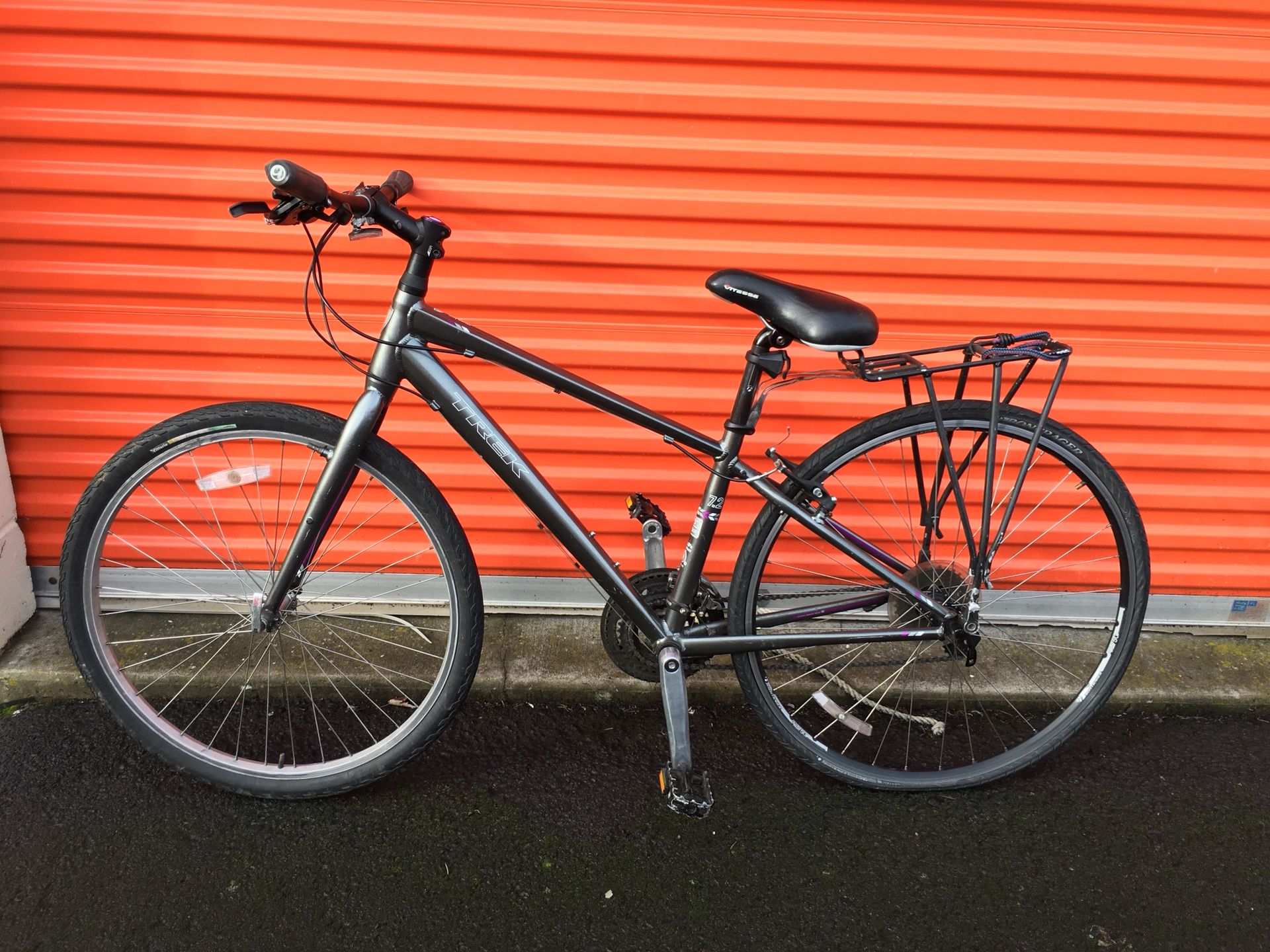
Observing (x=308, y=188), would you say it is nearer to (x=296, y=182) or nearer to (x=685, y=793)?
(x=296, y=182)

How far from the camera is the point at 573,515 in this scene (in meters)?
2.42

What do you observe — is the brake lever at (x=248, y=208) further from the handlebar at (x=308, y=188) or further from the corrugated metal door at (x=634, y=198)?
the corrugated metal door at (x=634, y=198)

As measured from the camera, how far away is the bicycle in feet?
7.56

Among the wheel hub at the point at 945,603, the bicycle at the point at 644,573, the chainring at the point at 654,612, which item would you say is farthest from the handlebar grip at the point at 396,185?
the wheel hub at the point at 945,603

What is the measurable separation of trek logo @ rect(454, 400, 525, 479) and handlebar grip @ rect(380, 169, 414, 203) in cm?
56

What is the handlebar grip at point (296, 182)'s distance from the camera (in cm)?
181

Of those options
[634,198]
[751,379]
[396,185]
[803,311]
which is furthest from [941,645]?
[396,185]

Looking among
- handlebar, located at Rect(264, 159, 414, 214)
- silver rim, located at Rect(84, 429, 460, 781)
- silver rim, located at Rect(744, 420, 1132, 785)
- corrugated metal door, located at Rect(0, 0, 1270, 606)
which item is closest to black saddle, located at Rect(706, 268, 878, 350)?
corrugated metal door, located at Rect(0, 0, 1270, 606)

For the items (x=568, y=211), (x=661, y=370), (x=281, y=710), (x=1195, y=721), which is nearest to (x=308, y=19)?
(x=568, y=211)

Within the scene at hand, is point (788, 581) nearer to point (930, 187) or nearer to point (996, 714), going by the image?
point (996, 714)

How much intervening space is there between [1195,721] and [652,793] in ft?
6.37

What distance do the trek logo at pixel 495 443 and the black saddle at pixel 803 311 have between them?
0.69 m

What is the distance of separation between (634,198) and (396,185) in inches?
31.1

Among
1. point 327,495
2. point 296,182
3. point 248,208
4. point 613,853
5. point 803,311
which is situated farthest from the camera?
point 613,853
